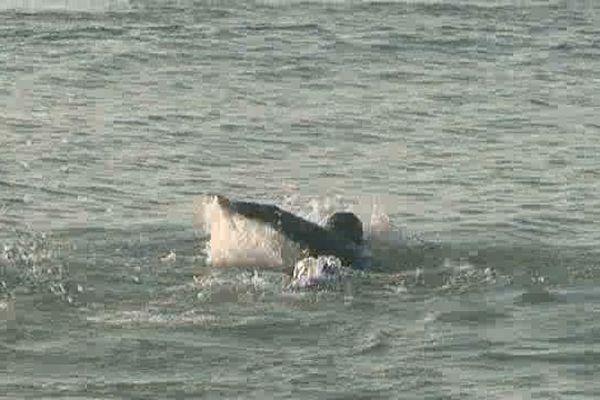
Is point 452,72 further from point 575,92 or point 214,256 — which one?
point 214,256

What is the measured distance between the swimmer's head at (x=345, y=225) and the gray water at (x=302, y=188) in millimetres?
341

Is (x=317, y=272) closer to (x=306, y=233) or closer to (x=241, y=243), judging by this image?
(x=306, y=233)

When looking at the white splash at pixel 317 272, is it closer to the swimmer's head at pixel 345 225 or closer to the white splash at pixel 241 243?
the white splash at pixel 241 243

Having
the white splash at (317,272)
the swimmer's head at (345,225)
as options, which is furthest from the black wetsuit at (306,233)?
the white splash at (317,272)

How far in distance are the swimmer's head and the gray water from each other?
341mm

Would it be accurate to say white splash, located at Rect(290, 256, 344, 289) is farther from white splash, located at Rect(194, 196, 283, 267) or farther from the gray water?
white splash, located at Rect(194, 196, 283, 267)

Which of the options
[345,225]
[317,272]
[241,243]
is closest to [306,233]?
[345,225]

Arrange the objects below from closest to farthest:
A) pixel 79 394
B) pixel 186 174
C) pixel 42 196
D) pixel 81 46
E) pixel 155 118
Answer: pixel 79 394 < pixel 42 196 < pixel 186 174 < pixel 155 118 < pixel 81 46

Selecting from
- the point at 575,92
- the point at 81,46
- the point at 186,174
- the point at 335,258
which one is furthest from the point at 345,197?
the point at 81,46

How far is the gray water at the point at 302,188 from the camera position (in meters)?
14.6

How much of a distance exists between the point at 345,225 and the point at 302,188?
3336 millimetres

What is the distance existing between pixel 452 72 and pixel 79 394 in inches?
611

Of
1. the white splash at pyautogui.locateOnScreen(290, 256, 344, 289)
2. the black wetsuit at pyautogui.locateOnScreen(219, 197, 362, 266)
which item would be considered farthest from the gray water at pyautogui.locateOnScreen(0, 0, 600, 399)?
the black wetsuit at pyautogui.locateOnScreen(219, 197, 362, 266)

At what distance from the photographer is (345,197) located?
68.0 feet
